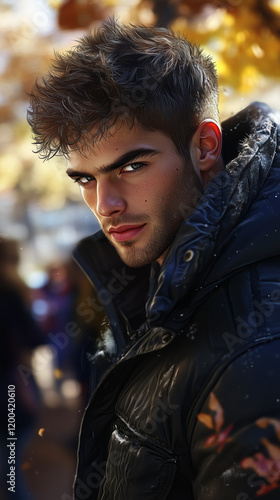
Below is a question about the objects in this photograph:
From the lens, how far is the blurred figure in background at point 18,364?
5.79 ft

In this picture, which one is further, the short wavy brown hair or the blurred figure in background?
the blurred figure in background

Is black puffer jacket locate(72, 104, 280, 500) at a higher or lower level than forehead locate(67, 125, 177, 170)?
lower

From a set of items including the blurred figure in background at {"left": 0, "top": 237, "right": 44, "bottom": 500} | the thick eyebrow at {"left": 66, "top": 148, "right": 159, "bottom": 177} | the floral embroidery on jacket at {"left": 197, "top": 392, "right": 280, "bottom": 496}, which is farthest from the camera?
the blurred figure in background at {"left": 0, "top": 237, "right": 44, "bottom": 500}

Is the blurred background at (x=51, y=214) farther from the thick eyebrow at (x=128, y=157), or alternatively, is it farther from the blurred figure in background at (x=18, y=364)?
the thick eyebrow at (x=128, y=157)

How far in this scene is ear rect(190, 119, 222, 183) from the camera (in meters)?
1.01

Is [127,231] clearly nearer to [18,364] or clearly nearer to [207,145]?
[207,145]

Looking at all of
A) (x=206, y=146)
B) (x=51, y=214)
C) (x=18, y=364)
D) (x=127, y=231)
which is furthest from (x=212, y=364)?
(x=51, y=214)

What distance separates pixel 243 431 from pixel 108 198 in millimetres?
478

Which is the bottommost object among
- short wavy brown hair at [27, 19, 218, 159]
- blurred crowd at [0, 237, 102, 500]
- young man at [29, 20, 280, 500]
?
blurred crowd at [0, 237, 102, 500]

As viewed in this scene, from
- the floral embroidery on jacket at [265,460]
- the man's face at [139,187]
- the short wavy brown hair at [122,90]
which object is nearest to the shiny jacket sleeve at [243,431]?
the floral embroidery on jacket at [265,460]

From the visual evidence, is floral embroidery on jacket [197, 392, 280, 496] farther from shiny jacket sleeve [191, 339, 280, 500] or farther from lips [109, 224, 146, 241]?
lips [109, 224, 146, 241]

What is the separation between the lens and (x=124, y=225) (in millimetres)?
971

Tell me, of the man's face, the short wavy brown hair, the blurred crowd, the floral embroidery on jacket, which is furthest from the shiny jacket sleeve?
the blurred crowd

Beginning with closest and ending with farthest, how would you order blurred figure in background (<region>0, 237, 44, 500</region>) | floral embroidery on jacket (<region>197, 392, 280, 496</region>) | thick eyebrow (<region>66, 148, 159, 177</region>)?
floral embroidery on jacket (<region>197, 392, 280, 496</region>) → thick eyebrow (<region>66, 148, 159, 177</region>) → blurred figure in background (<region>0, 237, 44, 500</region>)
